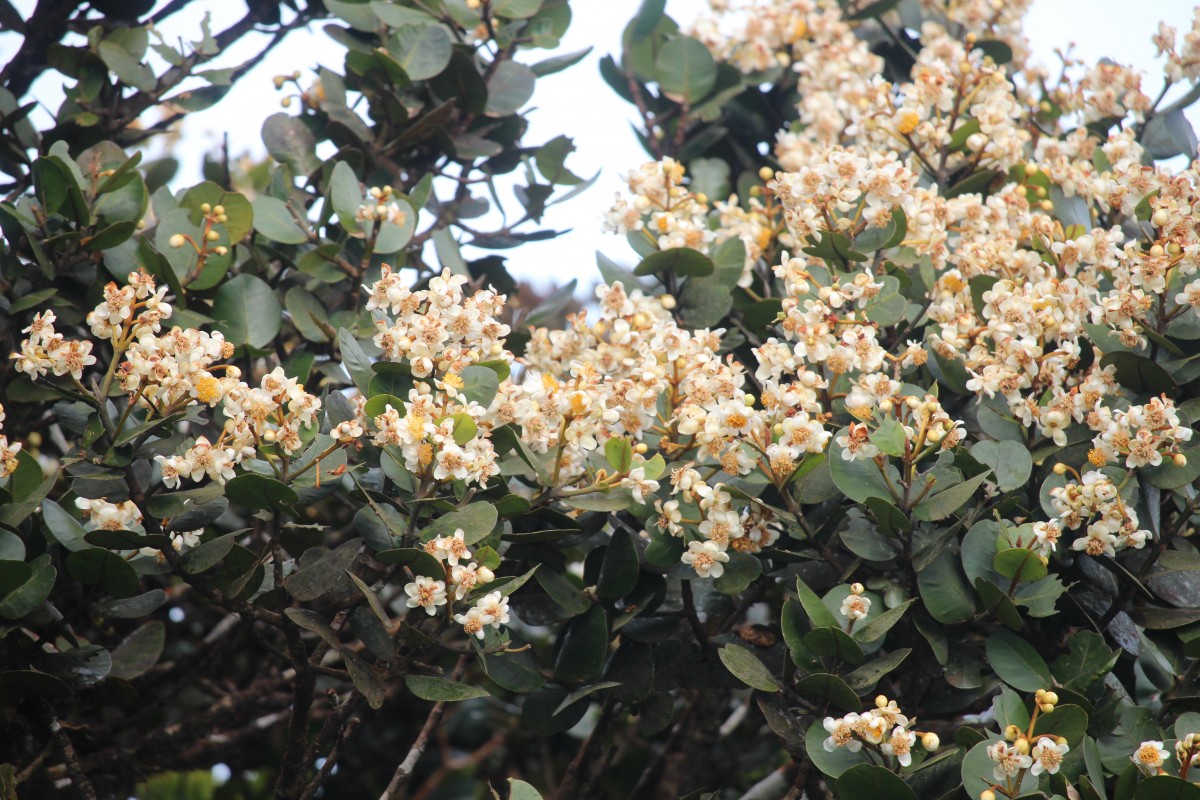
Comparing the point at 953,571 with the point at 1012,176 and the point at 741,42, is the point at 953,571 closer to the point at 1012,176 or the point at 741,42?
the point at 1012,176

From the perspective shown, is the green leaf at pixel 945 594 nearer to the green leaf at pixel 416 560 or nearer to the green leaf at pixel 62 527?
the green leaf at pixel 416 560

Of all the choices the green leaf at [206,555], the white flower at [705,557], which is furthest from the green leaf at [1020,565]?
the green leaf at [206,555]

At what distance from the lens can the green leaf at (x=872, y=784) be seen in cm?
155

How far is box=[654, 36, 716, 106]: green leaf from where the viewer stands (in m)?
2.83

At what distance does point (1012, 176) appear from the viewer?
2430mm

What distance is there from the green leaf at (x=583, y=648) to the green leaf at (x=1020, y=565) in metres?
0.66

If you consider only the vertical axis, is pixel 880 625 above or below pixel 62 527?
below

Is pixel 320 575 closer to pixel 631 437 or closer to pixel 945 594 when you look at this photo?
pixel 631 437

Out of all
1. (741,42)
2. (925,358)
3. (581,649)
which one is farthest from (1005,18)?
(581,649)

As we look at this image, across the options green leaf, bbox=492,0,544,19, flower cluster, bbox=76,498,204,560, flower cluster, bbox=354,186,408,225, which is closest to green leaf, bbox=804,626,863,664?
flower cluster, bbox=76,498,204,560

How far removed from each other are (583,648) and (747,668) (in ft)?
1.02

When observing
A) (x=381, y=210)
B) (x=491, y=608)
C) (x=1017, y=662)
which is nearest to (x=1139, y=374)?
(x=1017, y=662)

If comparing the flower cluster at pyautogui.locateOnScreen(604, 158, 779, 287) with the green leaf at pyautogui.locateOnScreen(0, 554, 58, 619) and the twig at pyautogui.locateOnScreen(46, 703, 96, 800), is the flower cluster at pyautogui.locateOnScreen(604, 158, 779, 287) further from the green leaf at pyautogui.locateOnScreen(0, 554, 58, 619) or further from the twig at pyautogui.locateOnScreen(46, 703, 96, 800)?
the twig at pyautogui.locateOnScreen(46, 703, 96, 800)

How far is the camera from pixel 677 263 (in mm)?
2229
